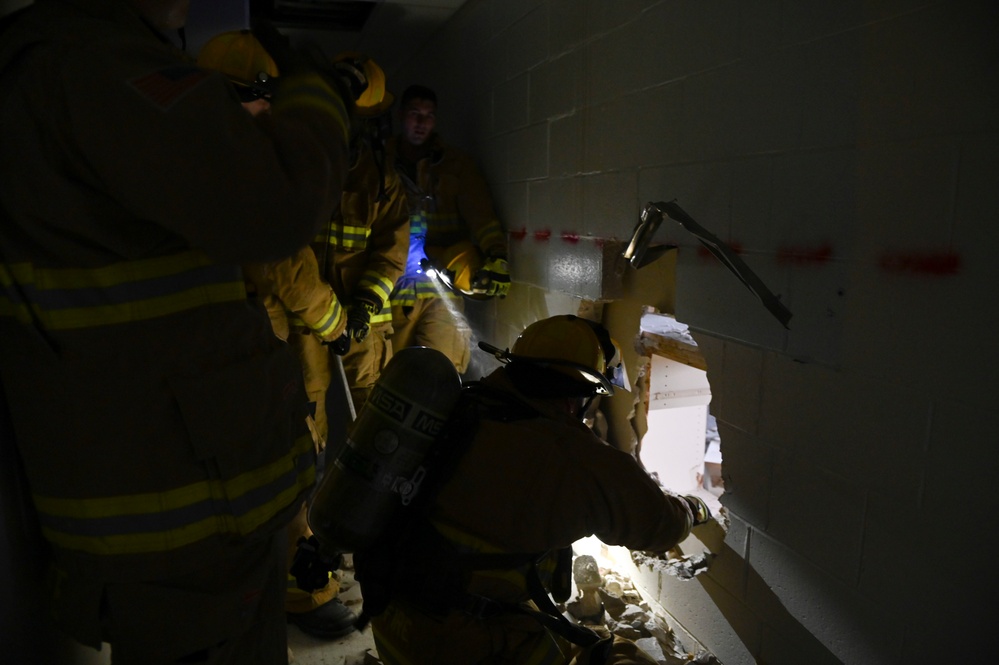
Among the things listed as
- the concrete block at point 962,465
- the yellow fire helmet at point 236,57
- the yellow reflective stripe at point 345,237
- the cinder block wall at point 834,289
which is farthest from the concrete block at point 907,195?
the yellow reflective stripe at point 345,237

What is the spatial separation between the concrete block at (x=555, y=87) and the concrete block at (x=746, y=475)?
1.68 metres

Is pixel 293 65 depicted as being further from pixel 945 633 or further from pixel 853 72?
pixel 945 633

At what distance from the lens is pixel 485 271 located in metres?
3.80

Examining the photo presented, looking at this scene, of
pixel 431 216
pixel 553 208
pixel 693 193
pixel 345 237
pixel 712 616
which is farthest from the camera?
pixel 431 216

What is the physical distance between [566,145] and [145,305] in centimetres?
241

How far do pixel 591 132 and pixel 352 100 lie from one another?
1.82 m

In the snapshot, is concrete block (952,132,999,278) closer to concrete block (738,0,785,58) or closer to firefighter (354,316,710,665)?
concrete block (738,0,785,58)

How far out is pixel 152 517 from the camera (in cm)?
116

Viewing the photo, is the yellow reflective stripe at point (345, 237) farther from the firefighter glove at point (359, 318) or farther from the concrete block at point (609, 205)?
the concrete block at point (609, 205)

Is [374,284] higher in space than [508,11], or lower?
lower

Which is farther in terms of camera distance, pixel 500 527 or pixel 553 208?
pixel 553 208

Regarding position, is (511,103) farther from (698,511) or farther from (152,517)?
(152,517)

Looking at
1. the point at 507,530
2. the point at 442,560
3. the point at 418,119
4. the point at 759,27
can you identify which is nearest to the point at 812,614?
the point at 507,530

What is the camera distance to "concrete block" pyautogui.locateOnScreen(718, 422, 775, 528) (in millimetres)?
2152
